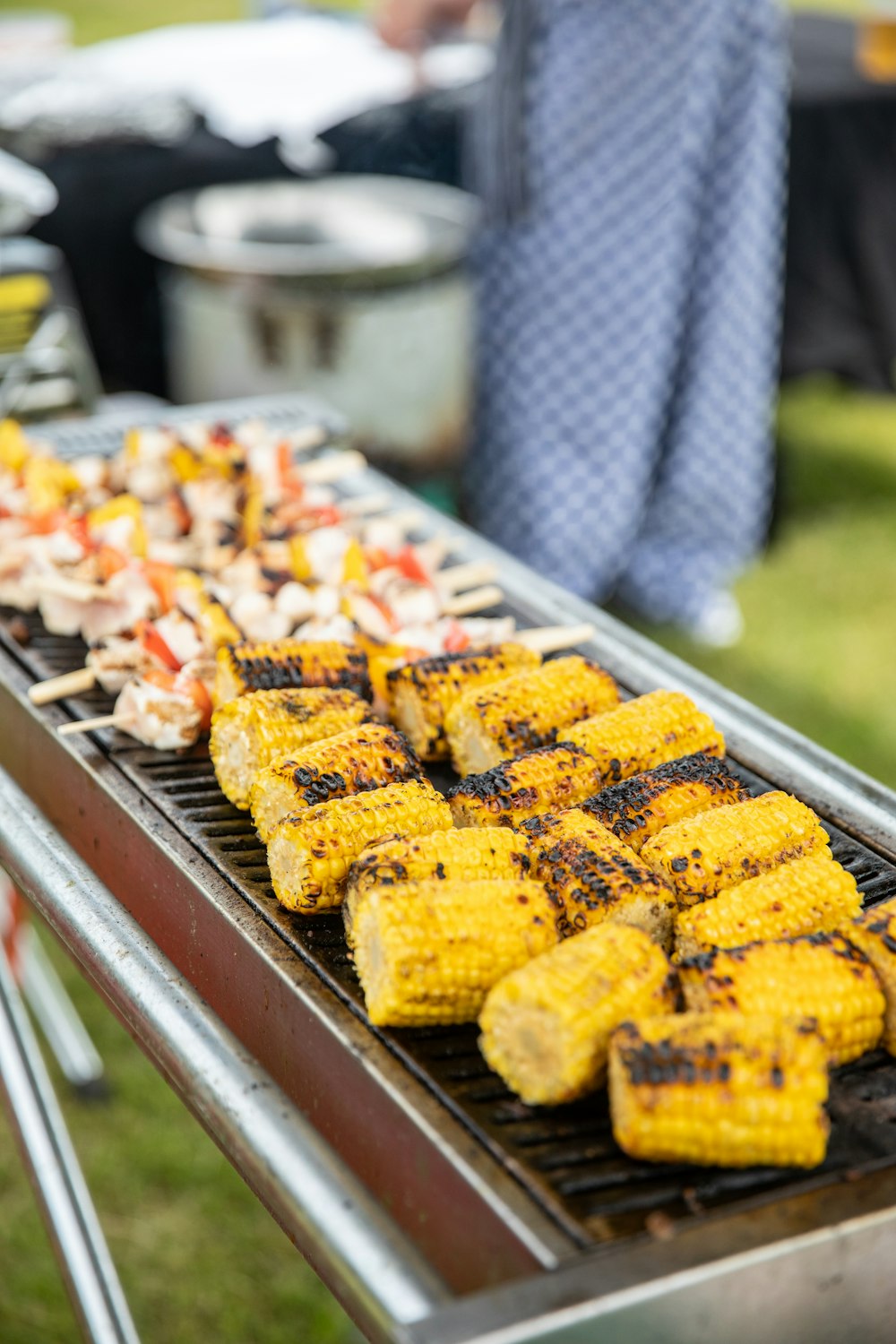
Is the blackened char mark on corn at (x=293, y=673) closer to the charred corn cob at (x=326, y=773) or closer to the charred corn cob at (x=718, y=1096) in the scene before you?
the charred corn cob at (x=326, y=773)

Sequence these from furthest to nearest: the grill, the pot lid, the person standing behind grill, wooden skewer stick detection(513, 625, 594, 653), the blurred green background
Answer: the person standing behind grill < the pot lid < the blurred green background < wooden skewer stick detection(513, 625, 594, 653) < the grill

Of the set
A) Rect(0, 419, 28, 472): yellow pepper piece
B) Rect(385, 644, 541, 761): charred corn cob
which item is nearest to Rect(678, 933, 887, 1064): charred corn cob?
Rect(385, 644, 541, 761): charred corn cob

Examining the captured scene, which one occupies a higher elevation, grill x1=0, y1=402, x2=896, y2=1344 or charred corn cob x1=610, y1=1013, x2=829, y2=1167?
charred corn cob x1=610, y1=1013, x2=829, y2=1167

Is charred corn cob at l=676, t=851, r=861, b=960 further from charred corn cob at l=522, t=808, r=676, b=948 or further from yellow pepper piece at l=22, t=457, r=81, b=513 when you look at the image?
yellow pepper piece at l=22, t=457, r=81, b=513

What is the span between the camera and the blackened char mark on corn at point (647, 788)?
82.8 inches

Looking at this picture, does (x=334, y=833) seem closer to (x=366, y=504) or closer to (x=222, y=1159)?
(x=366, y=504)

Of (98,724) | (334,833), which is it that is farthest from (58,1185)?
(334,833)

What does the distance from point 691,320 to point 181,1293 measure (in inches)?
192

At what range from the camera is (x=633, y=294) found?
6074 mm

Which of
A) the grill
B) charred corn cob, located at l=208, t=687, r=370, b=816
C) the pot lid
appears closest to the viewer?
the grill

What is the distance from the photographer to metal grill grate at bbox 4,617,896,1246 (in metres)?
1.50

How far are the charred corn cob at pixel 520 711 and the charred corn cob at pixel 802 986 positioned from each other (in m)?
0.68

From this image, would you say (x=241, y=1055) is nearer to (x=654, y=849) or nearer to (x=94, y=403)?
(x=654, y=849)

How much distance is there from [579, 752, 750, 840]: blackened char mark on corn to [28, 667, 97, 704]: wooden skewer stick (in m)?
1.05
